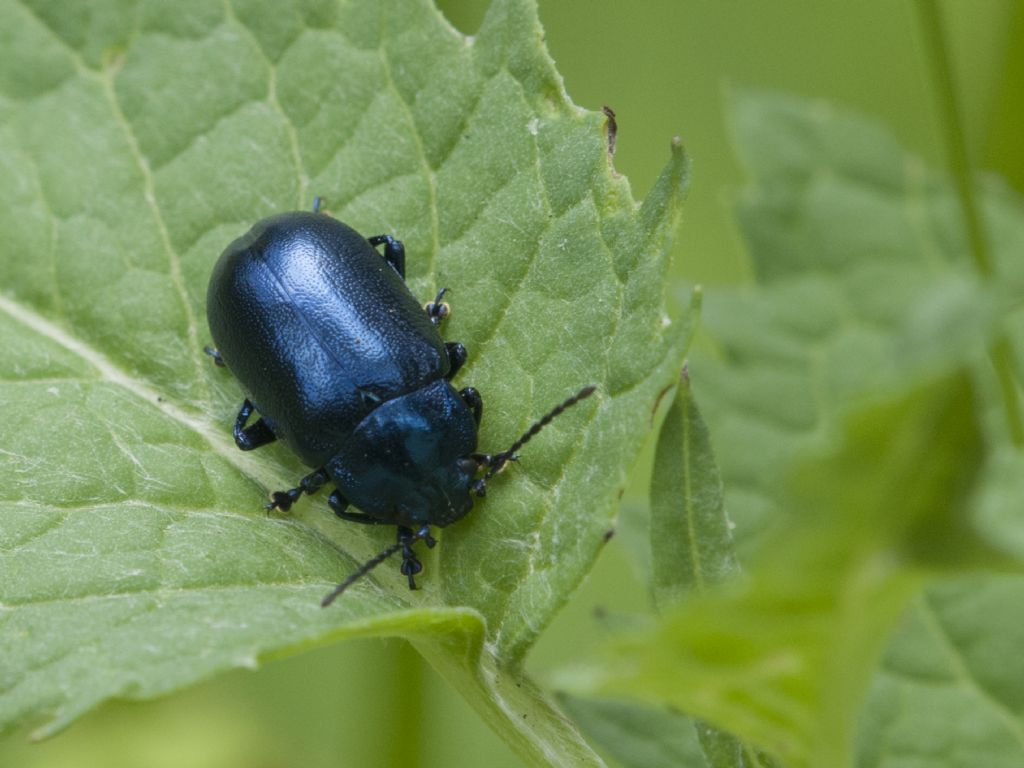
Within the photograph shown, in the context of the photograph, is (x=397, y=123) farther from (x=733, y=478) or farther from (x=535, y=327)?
(x=733, y=478)

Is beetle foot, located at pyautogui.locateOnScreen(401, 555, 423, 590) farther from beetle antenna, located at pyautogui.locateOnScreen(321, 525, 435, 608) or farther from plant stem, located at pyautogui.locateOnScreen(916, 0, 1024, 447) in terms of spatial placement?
plant stem, located at pyautogui.locateOnScreen(916, 0, 1024, 447)

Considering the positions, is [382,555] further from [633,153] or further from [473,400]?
[633,153]

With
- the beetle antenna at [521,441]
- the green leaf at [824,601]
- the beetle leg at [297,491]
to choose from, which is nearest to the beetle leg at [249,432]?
the beetle leg at [297,491]

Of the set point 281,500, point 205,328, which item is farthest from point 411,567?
point 205,328

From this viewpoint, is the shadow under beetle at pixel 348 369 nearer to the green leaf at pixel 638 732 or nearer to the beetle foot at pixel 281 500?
the beetle foot at pixel 281 500

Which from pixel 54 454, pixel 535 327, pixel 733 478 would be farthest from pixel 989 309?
pixel 733 478
